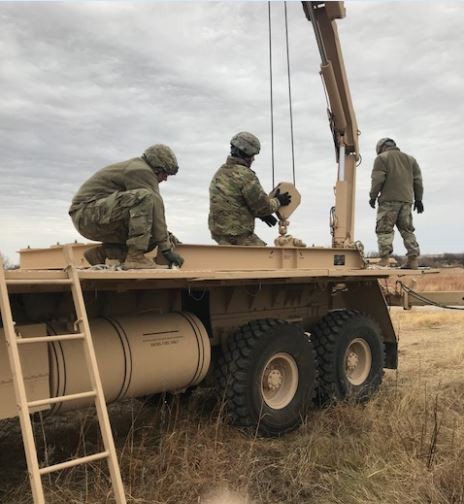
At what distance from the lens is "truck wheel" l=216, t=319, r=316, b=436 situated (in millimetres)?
5273

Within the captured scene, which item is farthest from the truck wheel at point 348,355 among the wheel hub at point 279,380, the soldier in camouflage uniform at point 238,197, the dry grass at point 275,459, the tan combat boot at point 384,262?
the soldier in camouflage uniform at point 238,197

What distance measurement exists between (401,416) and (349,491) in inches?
58.4

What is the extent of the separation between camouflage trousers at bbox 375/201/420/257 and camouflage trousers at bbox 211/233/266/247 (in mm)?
2018

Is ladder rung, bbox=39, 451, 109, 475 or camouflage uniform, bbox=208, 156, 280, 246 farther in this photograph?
camouflage uniform, bbox=208, 156, 280, 246

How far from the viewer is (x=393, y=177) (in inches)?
320

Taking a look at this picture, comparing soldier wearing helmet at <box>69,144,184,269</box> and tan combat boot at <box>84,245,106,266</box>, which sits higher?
soldier wearing helmet at <box>69,144,184,269</box>

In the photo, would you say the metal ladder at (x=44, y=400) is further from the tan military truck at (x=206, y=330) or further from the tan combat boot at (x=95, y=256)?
the tan combat boot at (x=95, y=256)

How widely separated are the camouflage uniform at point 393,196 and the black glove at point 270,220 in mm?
1751

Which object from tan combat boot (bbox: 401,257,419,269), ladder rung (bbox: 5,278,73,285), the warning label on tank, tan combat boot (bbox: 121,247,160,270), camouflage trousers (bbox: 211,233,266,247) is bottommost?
the warning label on tank

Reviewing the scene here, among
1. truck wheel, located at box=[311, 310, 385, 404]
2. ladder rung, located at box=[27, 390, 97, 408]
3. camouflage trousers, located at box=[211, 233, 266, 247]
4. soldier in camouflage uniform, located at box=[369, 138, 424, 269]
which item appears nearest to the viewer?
ladder rung, located at box=[27, 390, 97, 408]

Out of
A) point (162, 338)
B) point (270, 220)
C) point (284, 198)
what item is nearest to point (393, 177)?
point (284, 198)

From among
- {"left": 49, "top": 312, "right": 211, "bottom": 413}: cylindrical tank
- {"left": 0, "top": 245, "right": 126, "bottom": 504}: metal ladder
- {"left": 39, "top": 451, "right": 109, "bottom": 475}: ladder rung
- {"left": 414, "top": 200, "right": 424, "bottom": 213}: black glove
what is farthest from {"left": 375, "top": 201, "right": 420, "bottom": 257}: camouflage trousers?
{"left": 39, "top": 451, "right": 109, "bottom": 475}: ladder rung

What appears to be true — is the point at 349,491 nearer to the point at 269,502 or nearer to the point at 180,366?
the point at 269,502

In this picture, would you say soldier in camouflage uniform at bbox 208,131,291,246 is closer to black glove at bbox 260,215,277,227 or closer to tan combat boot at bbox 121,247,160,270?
black glove at bbox 260,215,277,227
